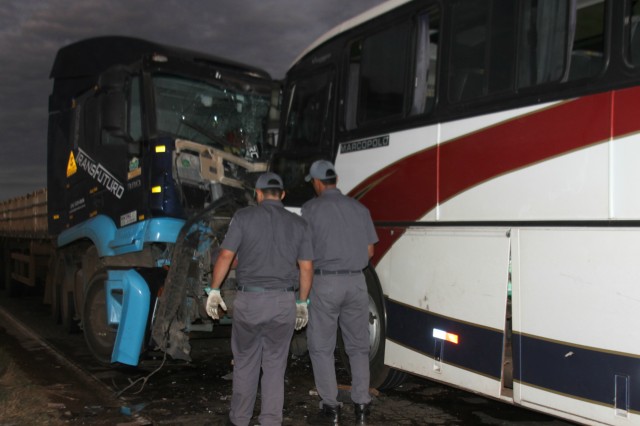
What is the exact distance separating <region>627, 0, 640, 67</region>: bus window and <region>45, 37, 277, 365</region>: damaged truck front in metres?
4.00

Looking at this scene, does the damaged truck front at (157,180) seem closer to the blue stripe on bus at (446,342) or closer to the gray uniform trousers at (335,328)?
the gray uniform trousers at (335,328)

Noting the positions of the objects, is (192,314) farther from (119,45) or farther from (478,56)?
(119,45)

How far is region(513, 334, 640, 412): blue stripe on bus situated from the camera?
3857 mm

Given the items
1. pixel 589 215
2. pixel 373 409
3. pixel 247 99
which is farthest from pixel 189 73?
pixel 589 215

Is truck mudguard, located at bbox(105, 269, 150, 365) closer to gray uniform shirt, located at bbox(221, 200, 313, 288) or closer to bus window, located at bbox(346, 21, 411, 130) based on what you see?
gray uniform shirt, located at bbox(221, 200, 313, 288)

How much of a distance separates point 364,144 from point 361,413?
234 centimetres

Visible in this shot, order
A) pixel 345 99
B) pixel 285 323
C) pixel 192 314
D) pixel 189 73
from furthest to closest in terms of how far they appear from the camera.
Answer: pixel 189 73, pixel 192 314, pixel 345 99, pixel 285 323

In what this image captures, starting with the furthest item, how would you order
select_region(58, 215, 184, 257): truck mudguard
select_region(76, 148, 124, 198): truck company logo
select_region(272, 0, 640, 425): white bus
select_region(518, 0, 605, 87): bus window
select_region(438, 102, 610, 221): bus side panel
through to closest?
select_region(76, 148, 124, 198): truck company logo, select_region(58, 215, 184, 257): truck mudguard, select_region(518, 0, 605, 87): bus window, select_region(438, 102, 610, 221): bus side panel, select_region(272, 0, 640, 425): white bus

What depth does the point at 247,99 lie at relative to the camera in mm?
8375

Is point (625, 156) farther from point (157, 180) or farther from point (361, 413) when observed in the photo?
point (157, 180)

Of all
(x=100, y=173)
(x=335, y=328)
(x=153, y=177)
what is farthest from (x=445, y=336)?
(x=100, y=173)

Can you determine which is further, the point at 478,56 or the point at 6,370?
the point at 6,370

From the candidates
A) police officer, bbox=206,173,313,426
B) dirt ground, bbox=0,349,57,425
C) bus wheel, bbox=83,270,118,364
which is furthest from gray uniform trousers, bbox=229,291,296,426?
bus wheel, bbox=83,270,118,364

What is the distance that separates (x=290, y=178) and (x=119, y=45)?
390cm
